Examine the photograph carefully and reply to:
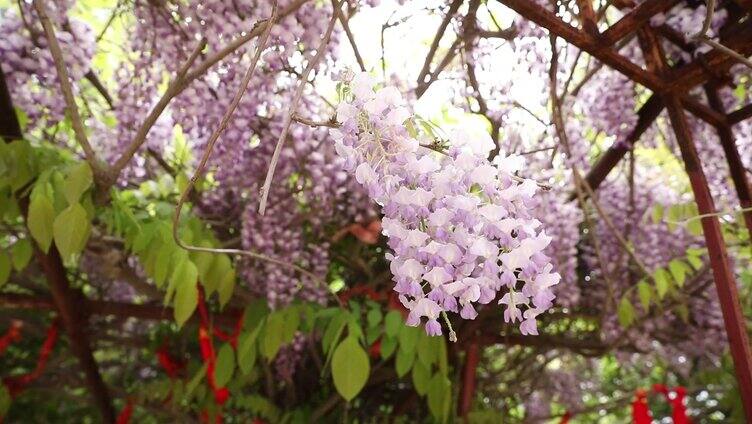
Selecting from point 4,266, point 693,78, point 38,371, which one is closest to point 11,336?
point 38,371

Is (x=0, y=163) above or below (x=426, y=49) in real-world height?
below

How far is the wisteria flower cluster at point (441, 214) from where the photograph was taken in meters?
0.71

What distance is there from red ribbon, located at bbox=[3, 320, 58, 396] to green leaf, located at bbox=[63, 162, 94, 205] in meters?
0.92

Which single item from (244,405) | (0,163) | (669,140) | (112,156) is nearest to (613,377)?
(669,140)

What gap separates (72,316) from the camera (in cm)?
195

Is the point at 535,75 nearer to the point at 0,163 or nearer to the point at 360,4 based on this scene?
the point at 360,4

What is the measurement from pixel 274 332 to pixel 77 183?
1.77 feet

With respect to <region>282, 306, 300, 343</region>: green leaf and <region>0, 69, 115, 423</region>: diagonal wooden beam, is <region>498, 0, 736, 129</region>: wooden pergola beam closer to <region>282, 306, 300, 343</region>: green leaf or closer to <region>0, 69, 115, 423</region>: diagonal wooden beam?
<region>282, 306, 300, 343</region>: green leaf

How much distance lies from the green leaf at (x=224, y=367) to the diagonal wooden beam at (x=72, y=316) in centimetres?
44

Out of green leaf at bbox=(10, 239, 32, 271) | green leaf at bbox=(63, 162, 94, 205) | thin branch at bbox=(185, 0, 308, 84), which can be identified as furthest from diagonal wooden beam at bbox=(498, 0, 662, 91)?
green leaf at bbox=(10, 239, 32, 271)

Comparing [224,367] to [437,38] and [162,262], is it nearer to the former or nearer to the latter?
[162,262]

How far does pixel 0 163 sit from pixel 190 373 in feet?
2.91

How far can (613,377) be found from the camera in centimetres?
334

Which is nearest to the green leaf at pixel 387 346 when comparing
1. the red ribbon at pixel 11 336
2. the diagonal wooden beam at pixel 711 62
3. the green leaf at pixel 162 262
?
the green leaf at pixel 162 262
